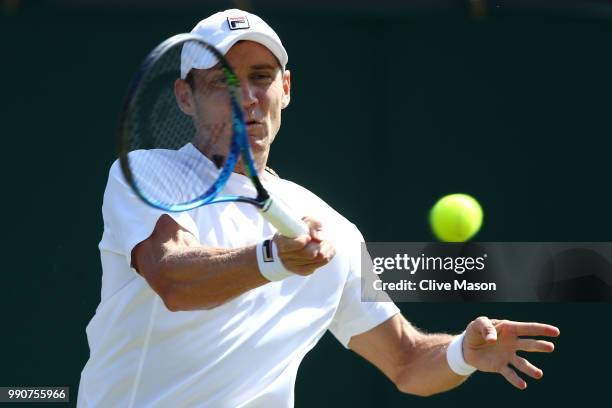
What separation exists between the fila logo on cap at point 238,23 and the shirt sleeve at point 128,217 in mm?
455

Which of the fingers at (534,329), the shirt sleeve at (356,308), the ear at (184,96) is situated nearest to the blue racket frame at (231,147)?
the ear at (184,96)

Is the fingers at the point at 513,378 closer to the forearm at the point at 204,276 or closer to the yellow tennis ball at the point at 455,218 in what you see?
the forearm at the point at 204,276

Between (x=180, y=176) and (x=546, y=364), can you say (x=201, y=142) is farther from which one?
(x=546, y=364)

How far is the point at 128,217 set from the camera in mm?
2768

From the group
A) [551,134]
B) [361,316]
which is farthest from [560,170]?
[361,316]

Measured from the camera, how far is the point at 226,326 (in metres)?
2.87

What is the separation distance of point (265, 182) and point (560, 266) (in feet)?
5.51

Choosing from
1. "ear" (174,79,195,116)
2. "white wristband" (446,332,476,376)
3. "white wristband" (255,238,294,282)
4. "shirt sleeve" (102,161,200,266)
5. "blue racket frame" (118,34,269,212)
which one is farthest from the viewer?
"white wristband" (446,332,476,376)

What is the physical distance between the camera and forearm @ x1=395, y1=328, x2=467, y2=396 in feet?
10.8

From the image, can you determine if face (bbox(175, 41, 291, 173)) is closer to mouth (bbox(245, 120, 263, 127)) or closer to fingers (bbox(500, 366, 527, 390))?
mouth (bbox(245, 120, 263, 127))

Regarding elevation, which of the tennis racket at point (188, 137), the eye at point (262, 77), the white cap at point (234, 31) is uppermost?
the white cap at point (234, 31)

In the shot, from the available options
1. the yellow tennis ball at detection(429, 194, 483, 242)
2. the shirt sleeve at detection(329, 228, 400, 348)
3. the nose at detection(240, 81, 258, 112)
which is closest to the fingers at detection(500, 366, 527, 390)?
the shirt sleeve at detection(329, 228, 400, 348)

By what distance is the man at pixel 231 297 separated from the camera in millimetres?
2598

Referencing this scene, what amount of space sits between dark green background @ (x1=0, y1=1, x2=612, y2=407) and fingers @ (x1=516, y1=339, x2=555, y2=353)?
1413 millimetres
